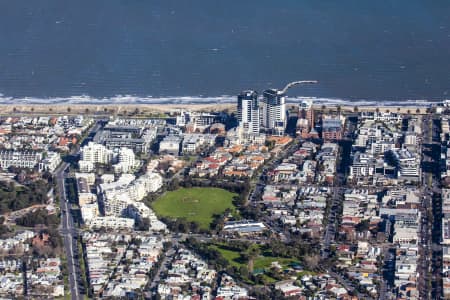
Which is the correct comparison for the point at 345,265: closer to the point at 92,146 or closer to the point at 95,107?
the point at 92,146

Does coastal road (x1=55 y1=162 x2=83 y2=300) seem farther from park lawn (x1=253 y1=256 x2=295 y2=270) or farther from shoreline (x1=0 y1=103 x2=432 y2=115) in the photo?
shoreline (x1=0 y1=103 x2=432 y2=115)

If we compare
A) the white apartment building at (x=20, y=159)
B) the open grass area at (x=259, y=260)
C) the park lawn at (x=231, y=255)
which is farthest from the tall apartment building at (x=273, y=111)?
the open grass area at (x=259, y=260)

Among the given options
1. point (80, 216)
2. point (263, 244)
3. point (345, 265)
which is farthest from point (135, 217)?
point (345, 265)

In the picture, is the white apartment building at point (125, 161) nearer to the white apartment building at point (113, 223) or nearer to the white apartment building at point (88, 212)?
the white apartment building at point (88, 212)

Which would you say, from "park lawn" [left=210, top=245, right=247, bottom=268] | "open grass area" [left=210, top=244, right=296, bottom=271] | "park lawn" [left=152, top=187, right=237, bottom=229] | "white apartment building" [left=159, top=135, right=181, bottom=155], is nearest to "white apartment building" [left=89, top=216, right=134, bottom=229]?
"park lawn" [left=152, top=187, right=237, bottom=229]

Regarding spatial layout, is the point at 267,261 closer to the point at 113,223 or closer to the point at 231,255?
the point at 231,255

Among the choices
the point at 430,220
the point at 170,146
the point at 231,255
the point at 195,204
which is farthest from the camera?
the point at 170,146

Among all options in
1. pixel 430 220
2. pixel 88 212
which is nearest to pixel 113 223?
pixel 88 212
